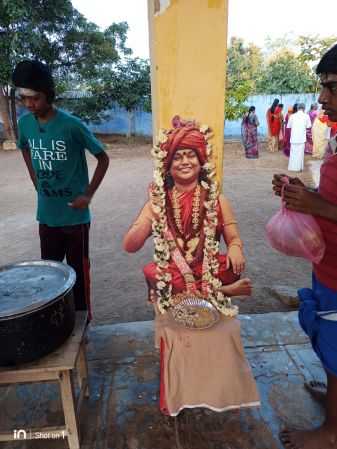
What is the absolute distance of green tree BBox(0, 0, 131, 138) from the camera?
→ 11883 millimetres

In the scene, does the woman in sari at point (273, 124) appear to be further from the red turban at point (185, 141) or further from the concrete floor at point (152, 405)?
the red turban at point (185, 141)

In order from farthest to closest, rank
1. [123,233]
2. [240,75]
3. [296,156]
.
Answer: [240,75], [296,156], [123,233]

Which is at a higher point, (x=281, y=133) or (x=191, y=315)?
(x=281, y=133)

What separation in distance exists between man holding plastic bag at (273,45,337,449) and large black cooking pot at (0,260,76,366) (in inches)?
47.8

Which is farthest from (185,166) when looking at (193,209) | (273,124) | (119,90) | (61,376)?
(119,90)

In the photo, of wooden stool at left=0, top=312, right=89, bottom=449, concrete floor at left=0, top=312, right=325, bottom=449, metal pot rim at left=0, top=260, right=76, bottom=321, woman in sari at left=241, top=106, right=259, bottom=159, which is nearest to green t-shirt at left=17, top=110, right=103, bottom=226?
metal pot rim at left=0, top=260, right=76, bottom=321

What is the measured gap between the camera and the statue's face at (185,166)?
2126mm

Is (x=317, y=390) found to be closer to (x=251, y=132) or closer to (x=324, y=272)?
(x=324, y=272)

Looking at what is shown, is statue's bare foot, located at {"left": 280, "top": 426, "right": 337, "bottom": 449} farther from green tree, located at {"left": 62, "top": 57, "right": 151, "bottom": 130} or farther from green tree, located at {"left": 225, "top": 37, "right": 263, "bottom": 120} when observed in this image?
green tree, located at {"left": 62, "top": 57, "right": 151, "bottom": 130}

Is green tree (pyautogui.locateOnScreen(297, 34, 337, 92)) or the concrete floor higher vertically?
green tree (pyautogui.locateOnScreen(297, 34, 337, 92))

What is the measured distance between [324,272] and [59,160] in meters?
1.80

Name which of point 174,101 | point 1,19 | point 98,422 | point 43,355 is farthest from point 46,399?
point 1,19

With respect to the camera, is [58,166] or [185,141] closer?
[185,141]

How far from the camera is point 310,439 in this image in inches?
73.0
